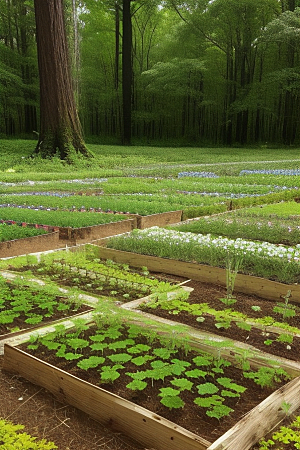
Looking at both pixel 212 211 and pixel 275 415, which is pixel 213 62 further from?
pixel 275 415

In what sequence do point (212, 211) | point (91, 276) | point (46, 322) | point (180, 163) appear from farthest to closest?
point (180, 163), point (212, 211), point (91, 276), point (46, 322)

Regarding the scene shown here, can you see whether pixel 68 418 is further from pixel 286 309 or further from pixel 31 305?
pixel 286 309

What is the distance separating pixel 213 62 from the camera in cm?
3872

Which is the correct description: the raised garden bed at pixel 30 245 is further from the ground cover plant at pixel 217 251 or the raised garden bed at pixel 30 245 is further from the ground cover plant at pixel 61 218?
the ground cover plant at pixel 217 251

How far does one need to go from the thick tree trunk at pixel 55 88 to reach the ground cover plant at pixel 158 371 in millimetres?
14947

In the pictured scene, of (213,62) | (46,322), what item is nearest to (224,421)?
(46,322)

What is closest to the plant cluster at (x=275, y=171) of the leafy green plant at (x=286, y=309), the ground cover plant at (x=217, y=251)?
the ground cover plant at (x=217, y=251)

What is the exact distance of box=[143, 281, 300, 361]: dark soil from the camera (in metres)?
3.54

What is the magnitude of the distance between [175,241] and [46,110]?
1360 cm

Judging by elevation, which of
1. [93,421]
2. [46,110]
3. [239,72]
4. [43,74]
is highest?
[239,72]

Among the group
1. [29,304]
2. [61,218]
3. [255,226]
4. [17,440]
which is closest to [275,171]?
[255,226]

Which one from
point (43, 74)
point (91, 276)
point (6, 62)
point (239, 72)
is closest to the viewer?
point (91, 276)

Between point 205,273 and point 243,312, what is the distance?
3.30 feet

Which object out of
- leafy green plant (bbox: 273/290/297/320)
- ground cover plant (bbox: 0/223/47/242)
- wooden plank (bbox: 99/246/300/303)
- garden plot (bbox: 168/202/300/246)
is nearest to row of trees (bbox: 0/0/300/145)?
garden plot (bbox: 168/202/300/246)
